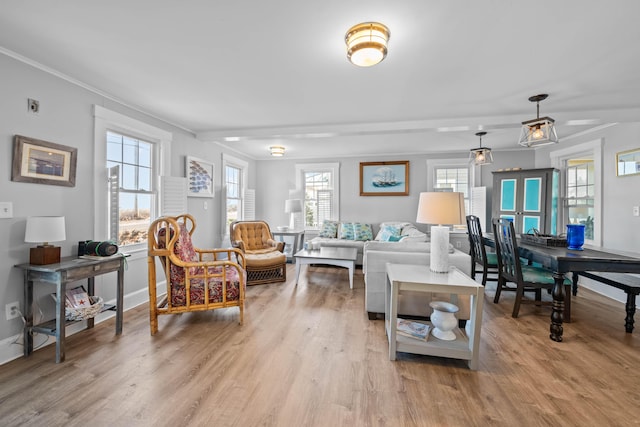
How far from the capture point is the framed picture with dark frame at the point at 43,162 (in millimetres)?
2201

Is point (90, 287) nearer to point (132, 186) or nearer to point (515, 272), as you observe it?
point (132, 186)

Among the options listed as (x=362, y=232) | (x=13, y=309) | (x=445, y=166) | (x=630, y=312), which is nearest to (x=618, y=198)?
(x=630, y=312)

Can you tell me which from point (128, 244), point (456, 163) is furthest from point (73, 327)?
point (456, 163)

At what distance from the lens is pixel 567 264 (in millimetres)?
2391

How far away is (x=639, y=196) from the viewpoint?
336cm

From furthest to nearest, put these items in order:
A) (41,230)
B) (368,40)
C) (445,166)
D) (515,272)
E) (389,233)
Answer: (445,166) < (389,233) < (515,272) < (41,230) < (368,40)

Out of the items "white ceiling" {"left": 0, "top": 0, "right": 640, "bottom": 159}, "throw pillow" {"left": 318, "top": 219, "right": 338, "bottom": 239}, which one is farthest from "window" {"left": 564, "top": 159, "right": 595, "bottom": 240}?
"throw pillow" {"left": 318, "top": 219, "right": 338, "bottom": 239}

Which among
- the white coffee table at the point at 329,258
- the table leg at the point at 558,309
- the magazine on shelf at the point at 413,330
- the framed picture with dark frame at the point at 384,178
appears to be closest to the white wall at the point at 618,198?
the table leg at the point at 558,309

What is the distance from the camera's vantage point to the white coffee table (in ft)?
13.1

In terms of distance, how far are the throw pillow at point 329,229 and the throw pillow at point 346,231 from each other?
14 cm

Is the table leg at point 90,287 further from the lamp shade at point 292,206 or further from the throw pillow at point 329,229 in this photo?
the throw pillow at point 329,229

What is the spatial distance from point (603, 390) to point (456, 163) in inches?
175

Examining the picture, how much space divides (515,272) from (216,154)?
455 cm

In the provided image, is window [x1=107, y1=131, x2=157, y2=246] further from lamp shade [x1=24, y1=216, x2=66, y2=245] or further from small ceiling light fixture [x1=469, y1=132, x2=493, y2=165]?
small ceiling light fixture [x1=469, y1=132, x2=493, y2=165]
